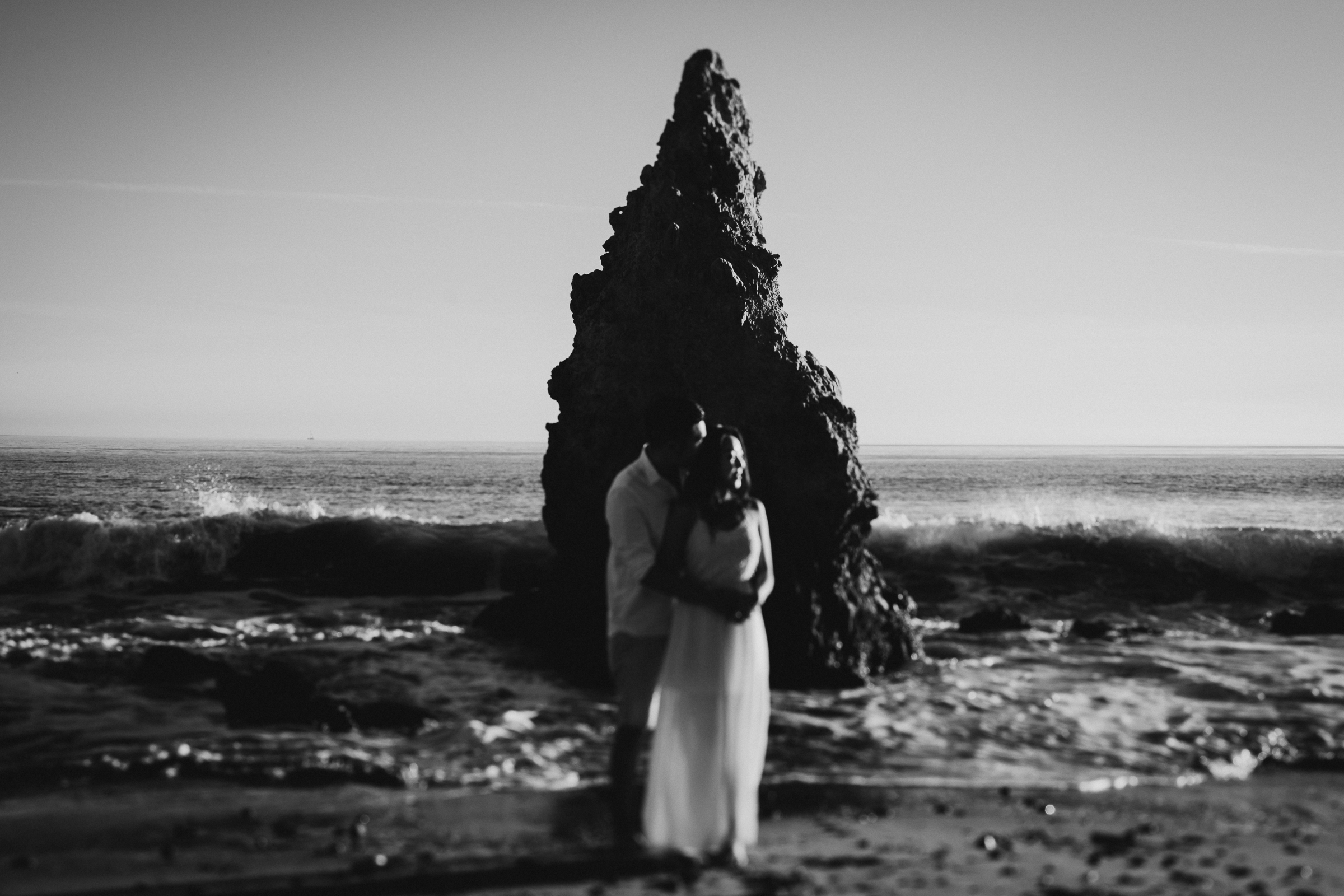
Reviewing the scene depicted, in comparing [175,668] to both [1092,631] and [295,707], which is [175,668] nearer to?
[295,707]

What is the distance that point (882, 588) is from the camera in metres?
11.6

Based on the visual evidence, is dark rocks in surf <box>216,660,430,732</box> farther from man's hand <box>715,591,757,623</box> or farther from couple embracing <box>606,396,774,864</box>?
man's hand <box>715,591,757,623</box>

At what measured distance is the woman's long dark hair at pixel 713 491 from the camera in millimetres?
5516

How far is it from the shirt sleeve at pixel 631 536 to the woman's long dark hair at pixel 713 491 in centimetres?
26

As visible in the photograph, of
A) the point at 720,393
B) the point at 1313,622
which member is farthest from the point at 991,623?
the point at 720,393

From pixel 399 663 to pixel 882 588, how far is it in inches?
196

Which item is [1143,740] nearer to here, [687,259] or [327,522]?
[687,259]

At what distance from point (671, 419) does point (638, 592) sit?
0.89 m

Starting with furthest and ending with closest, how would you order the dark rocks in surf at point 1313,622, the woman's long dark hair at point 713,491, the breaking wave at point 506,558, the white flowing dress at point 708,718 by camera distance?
the breaking wave at point 506,558, the dark rocks in surf at point 1313,622, the woman's long dark hair at point 713,491, the white flowing dress at point 708,718

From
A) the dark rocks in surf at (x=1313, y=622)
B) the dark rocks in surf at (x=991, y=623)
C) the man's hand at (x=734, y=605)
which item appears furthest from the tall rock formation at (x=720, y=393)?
the dark rocks in surf at (x=1313, y=622)

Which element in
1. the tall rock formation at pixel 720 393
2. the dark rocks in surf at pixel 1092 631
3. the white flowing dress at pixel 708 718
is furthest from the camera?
the dark rocks in surf at pixel 1092 631

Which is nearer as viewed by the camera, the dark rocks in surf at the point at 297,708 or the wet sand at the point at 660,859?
the wet sand at the point at 660,859

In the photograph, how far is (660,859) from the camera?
5.31m

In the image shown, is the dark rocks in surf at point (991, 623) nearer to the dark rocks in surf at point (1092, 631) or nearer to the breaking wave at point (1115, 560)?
the dark rocks in surf at point (1092, 631)
